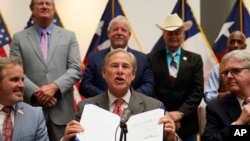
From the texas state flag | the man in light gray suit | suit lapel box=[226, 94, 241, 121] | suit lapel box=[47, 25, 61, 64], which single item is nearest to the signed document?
suit lapel box=[226, 94, 241, 121]

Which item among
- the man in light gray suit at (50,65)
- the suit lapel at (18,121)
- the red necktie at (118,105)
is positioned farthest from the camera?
the man in light gray suit at (50,65)

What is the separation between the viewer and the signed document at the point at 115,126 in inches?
92.9

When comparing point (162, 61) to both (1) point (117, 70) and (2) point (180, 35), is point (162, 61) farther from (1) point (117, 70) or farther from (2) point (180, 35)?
(1) point (117, 70)

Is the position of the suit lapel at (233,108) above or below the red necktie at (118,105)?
below

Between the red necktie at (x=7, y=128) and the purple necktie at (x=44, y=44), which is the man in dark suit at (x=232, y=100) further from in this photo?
the purple necktie at (x=44, y=44)

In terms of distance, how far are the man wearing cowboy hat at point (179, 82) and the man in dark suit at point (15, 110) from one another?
4.99 feet

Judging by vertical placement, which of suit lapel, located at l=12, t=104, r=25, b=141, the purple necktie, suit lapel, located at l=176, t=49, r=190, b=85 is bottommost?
suit lapel, located at l=176, t=49, r=190, b=85

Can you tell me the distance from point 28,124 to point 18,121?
72 mm

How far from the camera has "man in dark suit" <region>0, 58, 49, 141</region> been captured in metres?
2.94

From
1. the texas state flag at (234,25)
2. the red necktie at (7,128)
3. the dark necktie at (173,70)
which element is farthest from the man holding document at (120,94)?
the texas state flag at (234,25)

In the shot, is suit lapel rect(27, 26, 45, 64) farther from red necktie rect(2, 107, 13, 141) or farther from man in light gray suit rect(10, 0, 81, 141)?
red necktie rect(2, 107, 13, 141)

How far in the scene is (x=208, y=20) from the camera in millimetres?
7172

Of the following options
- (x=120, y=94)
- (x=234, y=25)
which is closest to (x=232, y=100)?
(x=120, y=94)

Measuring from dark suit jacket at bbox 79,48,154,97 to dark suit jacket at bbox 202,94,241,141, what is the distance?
98 centimetres
